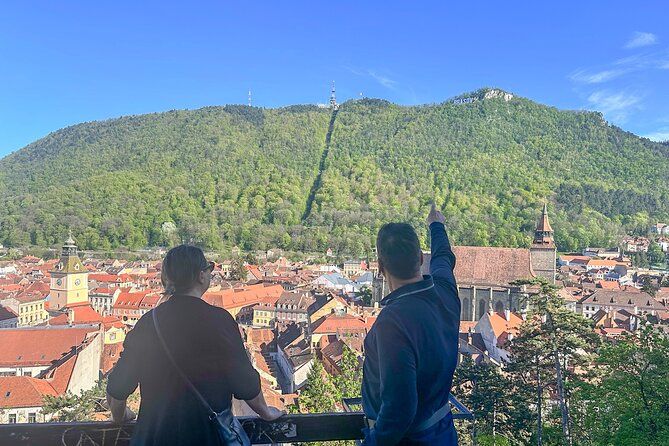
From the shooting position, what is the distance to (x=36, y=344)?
23.3 metres

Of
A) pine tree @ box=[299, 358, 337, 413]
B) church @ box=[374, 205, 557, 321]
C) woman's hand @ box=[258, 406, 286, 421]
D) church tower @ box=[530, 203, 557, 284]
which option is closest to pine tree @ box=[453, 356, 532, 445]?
pine tree @ box=[299, 358, 337, 413]

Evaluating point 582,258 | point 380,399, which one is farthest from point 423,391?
point 582,258

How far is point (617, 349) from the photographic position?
33.7 ft

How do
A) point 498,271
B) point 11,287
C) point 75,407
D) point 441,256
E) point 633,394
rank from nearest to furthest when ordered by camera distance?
point 441,256 → point 633,394 → point 75,407 → point 498,271 → point 11,287

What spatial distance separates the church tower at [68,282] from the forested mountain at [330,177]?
5105 cm

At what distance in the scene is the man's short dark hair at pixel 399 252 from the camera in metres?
1.81

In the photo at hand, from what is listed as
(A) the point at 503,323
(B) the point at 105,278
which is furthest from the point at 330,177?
(A) the point at 503,323

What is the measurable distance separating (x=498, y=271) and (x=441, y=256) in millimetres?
33886

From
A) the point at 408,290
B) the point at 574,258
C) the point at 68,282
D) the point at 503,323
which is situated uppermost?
the point at 408,290

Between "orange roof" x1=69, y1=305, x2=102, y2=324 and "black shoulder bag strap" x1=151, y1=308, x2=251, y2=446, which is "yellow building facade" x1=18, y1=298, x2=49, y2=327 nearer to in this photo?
"orange roof" x1=69, y1=305, x2=102, y2=324

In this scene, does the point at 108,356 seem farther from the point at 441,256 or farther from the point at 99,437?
the point at 441,256

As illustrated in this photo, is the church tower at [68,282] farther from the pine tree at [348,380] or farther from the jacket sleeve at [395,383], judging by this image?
the jacket sleeve at [395,383]

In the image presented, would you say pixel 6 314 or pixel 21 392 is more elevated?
pixel 21 392

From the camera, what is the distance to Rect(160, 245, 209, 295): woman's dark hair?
72.0 inches
